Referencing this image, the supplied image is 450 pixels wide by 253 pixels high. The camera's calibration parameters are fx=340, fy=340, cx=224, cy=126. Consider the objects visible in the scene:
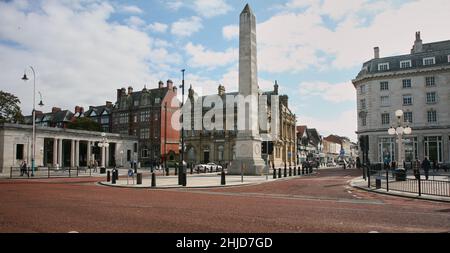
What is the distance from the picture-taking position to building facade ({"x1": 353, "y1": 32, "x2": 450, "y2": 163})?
50031mm

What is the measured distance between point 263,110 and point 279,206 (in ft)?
175

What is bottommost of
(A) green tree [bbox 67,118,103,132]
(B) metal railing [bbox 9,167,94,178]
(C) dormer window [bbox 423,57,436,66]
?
(B) metal railing [bbox 9,167,94,178]

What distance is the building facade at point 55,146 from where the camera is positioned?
1856 inches

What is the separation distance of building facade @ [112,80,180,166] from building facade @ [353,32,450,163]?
38892 mm

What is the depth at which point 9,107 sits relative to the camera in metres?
54.8

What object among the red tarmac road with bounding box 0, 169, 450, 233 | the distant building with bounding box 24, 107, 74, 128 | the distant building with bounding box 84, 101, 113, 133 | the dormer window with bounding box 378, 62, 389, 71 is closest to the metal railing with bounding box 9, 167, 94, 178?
the red tarmac road with bounding box 0, 169, 450, 233

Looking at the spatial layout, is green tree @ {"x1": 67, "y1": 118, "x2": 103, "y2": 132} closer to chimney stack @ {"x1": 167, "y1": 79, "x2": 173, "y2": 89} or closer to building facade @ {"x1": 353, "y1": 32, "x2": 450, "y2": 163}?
chimney stack @ {"x1": 167, "y1": 79, "x2": 173, "y2": 89}

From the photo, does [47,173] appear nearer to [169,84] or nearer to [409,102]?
[169,84]

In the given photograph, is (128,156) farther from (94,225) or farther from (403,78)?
(94,225)

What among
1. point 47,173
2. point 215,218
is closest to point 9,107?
point 47,173

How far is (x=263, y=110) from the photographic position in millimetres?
64375

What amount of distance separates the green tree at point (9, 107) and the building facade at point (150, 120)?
24.9 meters

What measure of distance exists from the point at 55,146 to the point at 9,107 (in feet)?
31.0
